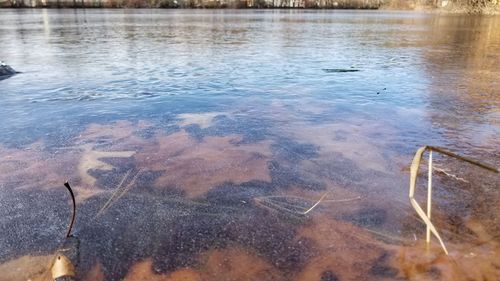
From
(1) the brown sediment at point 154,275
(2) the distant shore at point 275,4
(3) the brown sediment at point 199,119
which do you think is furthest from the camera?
(2) the distant shore at point 275,4

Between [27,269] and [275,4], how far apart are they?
10287 centimetres

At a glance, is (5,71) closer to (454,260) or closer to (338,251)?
(338,251)

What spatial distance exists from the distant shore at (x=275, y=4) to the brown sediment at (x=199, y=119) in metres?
64.5

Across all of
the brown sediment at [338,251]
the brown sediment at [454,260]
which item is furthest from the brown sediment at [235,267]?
the brown sediment at [454,260]

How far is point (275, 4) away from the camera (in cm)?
9975

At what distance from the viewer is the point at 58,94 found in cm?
865

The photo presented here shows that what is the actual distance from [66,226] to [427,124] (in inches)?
214

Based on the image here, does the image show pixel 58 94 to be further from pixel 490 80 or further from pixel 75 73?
pixel 490 80

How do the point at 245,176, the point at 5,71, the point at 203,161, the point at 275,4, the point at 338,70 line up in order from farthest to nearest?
1. the point at 275,4
2. the point at 338,70
3. the point at 5,71
4. the point at 203,161
5. the point at 245,176

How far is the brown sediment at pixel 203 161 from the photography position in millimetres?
4566

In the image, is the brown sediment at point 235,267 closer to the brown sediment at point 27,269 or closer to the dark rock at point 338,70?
the brown sediment at point 27,269

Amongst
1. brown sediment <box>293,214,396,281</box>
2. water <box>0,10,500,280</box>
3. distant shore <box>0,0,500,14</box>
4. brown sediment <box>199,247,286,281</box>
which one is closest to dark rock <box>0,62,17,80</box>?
water <box>0,10,500,280</box>

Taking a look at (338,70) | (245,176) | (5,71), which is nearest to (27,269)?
(245,176)

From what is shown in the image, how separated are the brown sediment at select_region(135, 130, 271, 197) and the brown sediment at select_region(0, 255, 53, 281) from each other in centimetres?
152
